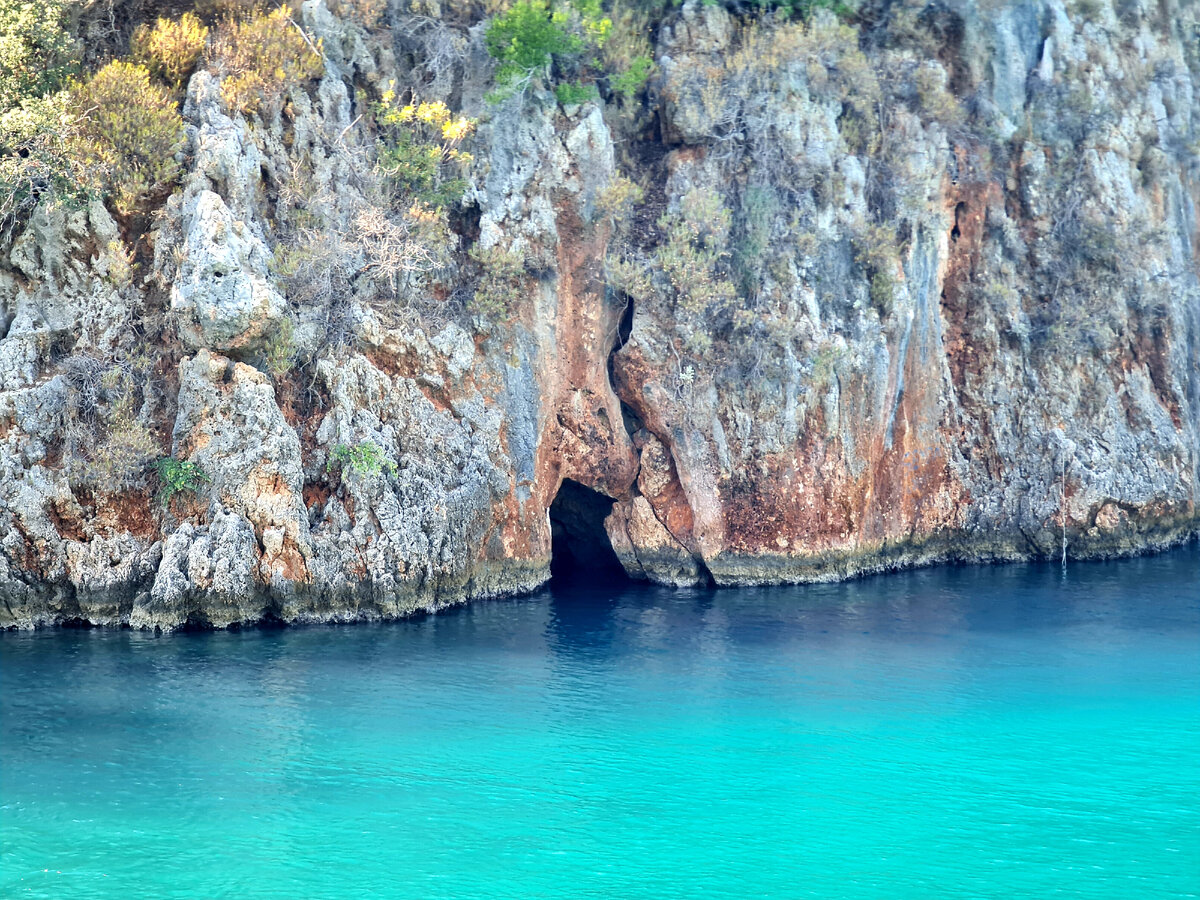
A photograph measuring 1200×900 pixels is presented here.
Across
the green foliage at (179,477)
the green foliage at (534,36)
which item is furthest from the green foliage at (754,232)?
the green foliage at (179,477)

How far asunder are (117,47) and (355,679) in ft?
54.0

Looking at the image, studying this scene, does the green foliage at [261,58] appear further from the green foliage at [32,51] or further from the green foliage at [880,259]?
the green foliage at [880,259]

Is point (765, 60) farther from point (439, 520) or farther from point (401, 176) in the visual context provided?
point (439, 520)

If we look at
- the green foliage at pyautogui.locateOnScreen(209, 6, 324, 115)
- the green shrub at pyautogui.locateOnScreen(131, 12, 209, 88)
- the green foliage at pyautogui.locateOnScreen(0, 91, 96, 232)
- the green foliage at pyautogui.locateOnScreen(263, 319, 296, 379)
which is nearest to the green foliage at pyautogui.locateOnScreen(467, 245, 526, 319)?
the green foliage at pyautogui.locateOnScreen(263, 319, 296, 379)

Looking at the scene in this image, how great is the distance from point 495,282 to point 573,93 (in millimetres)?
5547

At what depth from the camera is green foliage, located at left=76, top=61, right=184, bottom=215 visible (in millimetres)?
25797

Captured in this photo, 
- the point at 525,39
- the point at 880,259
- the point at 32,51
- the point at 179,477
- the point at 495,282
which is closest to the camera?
the point at 179,477

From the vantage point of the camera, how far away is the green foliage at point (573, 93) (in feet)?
100

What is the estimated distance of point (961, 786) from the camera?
1755 cm

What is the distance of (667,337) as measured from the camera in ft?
101

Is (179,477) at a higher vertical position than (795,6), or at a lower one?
lower

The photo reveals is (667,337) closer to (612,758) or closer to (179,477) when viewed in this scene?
(179,477)

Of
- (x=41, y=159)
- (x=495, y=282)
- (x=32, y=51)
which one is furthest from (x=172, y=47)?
(x=495, y=282)

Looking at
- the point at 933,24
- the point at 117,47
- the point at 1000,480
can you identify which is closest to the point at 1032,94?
the point at 933,24
